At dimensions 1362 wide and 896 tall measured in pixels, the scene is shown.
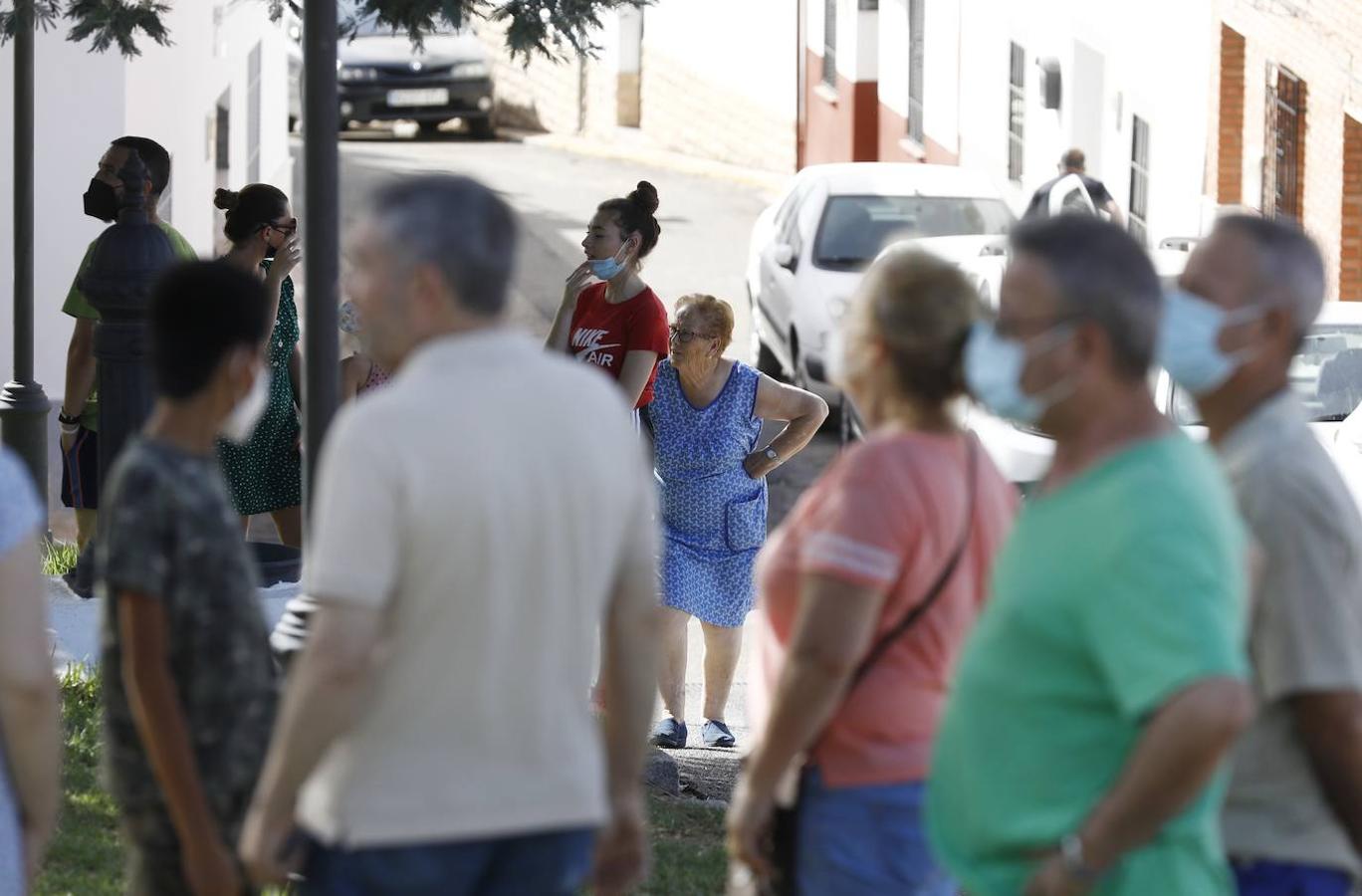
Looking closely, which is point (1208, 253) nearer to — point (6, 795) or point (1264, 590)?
point (1264, 590)

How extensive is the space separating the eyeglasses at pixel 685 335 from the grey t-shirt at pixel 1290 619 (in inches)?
162

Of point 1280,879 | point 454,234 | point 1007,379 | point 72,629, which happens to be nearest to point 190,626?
point 454,234

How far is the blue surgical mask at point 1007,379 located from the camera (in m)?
2.84

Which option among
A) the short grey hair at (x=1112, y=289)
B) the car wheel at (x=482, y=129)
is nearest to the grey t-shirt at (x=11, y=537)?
the short grey hair at (x=1112, y=289)

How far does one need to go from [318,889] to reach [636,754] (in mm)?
541

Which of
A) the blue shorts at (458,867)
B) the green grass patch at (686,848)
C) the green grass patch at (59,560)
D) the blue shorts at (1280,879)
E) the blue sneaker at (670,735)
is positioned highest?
the blue shorts at (458,867)

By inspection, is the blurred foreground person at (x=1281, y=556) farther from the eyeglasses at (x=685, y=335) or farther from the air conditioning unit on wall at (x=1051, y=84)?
the air conditioning unit on wall at (x=1051, y=84)

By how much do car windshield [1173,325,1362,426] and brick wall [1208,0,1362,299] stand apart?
6651 mm

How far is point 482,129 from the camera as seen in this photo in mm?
32500

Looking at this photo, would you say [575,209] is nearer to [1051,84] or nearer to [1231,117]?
[1051,84]

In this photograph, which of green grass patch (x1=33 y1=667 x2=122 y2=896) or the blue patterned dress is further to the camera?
the blue patterned dress

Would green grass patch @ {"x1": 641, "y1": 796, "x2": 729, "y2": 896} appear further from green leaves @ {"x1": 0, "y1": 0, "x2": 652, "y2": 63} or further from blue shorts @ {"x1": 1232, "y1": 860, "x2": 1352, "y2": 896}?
blue shorts @ {"x1": 1232, "y1": 860, "x2": 1352, "y2": 896}

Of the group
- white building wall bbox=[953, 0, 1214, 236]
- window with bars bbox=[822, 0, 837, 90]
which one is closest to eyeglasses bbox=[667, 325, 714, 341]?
white building wall bbox=[953, 0, 1214, 236]

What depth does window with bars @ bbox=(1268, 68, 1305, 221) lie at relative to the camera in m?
18.4
